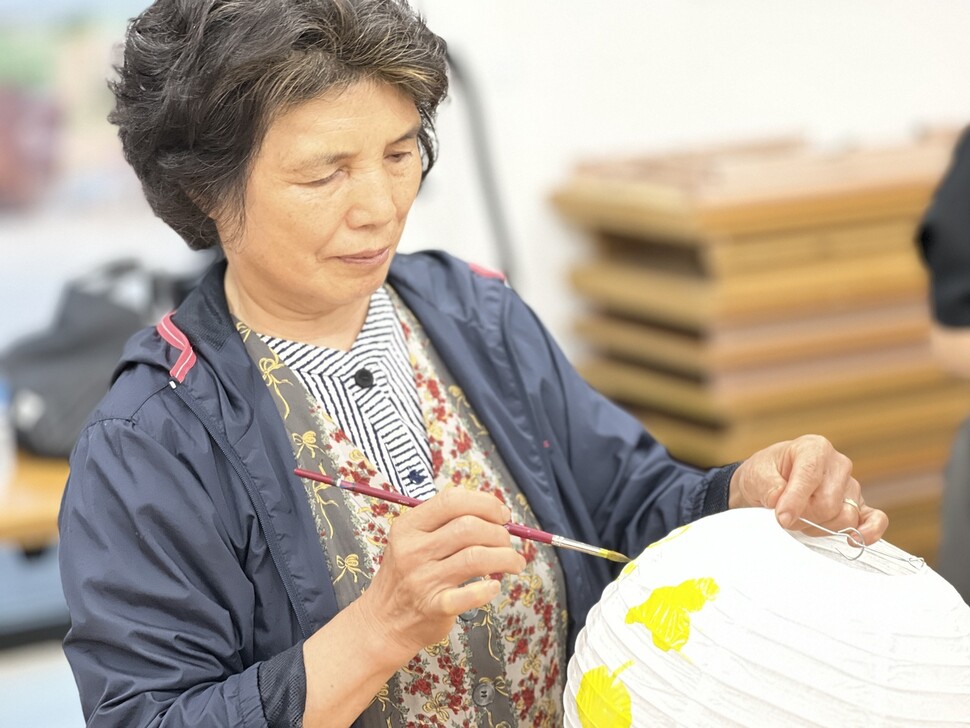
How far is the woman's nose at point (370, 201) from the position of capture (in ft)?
4.70

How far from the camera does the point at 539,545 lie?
5.41 feet

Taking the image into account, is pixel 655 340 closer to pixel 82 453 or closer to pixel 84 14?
pixel 84 14

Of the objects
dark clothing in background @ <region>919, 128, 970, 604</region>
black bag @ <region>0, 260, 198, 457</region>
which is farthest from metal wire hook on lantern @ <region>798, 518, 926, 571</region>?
black bag @ <region>0, 260, 198, 457</region>

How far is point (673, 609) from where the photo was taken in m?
1.17

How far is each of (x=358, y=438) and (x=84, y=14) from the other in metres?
3.13

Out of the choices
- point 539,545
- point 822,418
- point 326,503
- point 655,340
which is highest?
point 326,503

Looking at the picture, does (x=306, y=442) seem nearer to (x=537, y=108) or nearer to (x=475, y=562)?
(x=475, y=562)

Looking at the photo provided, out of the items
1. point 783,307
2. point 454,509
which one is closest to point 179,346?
point 454,509

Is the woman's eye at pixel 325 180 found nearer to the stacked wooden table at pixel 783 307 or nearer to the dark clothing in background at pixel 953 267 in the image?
the dark clothing in background at pixel 953 267

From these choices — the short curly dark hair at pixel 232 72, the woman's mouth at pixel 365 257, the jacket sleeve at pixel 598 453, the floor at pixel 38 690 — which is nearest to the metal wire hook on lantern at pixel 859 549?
the jacket sleeve at pixel 598 453

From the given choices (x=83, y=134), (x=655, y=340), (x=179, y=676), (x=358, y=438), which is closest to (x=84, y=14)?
(x=83, y=134)

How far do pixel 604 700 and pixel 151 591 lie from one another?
49cm

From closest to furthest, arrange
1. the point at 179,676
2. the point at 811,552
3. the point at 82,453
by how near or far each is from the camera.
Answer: the point at 811,552, the point at 179,676, the point at 82,453

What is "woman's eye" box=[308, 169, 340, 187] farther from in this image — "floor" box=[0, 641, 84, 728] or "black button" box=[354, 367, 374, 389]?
"floor" box=[0, 641, 84, 728]
